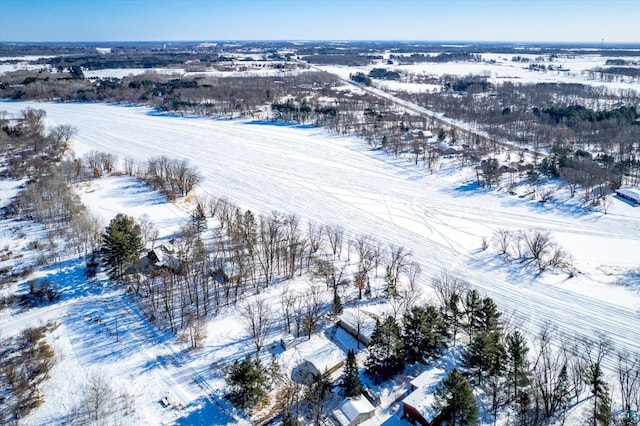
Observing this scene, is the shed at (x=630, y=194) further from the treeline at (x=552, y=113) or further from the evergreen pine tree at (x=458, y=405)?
the evergreen pine tree at (x=458, y=405)

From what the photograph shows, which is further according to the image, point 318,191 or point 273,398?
point 318,191

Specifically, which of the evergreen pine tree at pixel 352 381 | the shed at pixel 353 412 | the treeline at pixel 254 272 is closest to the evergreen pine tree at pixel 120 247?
the treeline at pixel 254 272

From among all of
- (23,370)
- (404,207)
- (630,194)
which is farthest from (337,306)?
(630,194)

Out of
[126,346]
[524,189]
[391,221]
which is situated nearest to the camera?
[126,346]

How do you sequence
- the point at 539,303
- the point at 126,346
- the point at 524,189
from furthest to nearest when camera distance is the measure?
the point at 524,189 → the point at 539,303 → the point at 126,346

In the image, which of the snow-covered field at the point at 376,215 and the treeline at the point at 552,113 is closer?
the snow-covered field at the point at 376,215

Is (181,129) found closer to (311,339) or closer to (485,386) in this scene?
(311,339)

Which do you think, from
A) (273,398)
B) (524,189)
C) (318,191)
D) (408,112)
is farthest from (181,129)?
(273,398)

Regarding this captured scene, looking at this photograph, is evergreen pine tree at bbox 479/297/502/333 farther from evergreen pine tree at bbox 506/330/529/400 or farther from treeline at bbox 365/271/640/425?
evergreen pine tree at bbox 506/330/529/400
